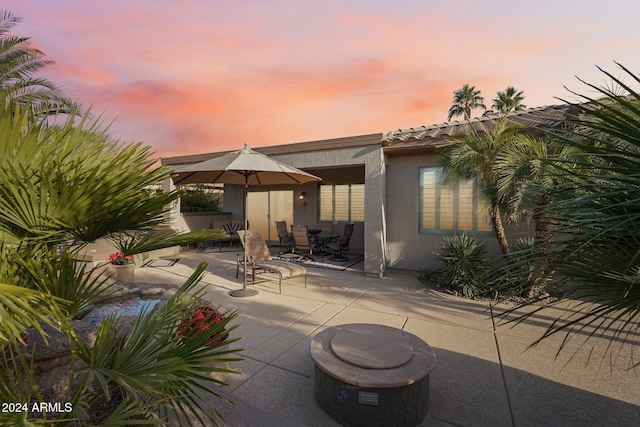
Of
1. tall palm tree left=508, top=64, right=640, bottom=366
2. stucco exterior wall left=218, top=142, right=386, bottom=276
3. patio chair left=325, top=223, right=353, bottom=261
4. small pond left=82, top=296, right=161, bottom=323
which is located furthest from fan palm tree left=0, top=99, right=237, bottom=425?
patio chair left=325, top=223, right=353, bottom=261

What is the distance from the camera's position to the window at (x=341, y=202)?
12.3 meters

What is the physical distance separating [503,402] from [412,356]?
1.09 meters

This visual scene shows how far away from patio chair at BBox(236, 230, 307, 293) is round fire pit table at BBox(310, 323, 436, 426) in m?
3.75

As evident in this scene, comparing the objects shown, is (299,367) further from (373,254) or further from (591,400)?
(373,254)

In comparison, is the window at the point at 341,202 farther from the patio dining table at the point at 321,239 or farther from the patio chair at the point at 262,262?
the patio chair at the point at 262,262

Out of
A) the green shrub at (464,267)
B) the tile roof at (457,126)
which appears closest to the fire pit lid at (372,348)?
the green shrub at (464,267)

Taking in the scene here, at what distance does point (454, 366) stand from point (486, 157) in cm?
449

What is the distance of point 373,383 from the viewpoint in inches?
101

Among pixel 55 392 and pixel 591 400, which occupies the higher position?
pixel 55 392

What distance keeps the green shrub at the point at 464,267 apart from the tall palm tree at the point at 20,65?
1392cm

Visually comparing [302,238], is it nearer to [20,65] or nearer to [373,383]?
[373,383]

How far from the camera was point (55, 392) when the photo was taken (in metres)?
2.38

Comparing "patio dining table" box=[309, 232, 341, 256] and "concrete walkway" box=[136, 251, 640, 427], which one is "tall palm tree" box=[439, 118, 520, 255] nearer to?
"concrete walkway" box=[136, 251, 640, 427]

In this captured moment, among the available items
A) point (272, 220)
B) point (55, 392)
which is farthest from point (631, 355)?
point (272, 220)
